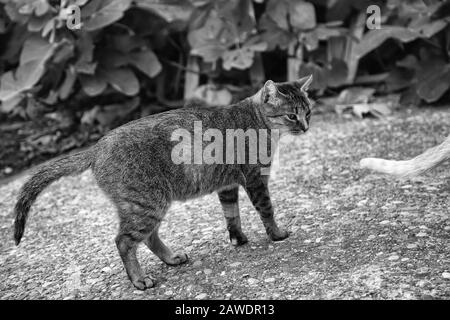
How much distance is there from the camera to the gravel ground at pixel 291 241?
335 centimetres

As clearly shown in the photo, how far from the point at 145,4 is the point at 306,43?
1.85 metres

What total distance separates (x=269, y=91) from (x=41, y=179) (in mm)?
1601

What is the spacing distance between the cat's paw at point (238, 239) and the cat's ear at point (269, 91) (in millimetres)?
941

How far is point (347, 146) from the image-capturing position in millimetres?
5586

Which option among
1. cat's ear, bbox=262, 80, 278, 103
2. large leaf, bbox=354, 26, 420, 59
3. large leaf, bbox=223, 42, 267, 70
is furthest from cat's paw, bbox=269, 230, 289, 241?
large leaf, bbox=354, 26, 420, 59

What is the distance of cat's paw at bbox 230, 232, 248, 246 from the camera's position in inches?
156

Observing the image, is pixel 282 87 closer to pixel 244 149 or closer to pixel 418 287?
pixel 244 149

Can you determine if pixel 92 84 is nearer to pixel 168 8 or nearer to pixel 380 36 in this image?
pixel 168 8

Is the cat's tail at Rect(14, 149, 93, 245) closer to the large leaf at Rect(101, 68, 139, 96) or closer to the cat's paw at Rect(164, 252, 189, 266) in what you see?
the cat's paw at Rect(164, 252, 189, 266)

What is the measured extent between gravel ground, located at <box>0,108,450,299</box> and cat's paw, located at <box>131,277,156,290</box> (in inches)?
1.9

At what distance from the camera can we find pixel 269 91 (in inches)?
156

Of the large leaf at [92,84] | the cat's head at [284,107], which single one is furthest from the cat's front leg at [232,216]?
the large leaf at [92,84]

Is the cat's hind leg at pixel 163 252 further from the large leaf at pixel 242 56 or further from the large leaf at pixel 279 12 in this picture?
the large leaf at pixel 279 12

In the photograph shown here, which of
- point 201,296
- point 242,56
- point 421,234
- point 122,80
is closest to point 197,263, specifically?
point 201,296
